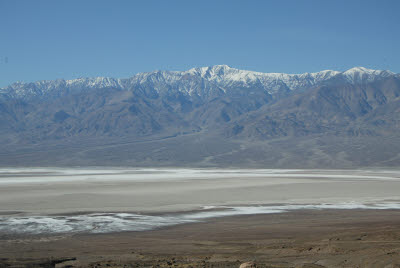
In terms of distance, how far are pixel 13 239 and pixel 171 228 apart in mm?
6307

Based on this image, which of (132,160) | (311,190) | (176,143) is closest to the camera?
(311,190)

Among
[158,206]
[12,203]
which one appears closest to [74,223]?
[158,206]

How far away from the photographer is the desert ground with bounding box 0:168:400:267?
14039 mm

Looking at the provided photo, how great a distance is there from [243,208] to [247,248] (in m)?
13.4

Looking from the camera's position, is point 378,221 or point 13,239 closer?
point 13,239

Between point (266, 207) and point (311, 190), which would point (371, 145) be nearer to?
point (311, 190)

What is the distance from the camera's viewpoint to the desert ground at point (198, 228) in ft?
46.1

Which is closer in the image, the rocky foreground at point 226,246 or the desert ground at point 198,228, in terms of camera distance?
the rocky foreground at point 226,246

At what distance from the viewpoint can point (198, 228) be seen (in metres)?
21.2

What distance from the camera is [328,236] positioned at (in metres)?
17.1

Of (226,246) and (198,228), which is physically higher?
(226,246)

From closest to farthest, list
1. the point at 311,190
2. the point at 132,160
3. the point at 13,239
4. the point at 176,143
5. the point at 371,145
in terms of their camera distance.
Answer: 1. the point at 13,239
2. the point at 311,190
3. the point at 132,160
4. the point at 371,145
5. the point at 176,143

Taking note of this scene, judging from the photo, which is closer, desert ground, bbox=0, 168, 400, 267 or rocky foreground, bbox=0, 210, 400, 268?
rocky foreground, bbox=0, 210, 400, 268

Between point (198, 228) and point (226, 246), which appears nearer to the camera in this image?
point (226, 246)
